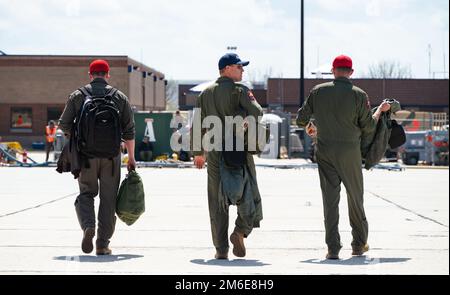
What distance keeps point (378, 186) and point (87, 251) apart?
1218 centimetres

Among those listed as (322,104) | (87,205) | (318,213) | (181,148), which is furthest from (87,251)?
(181,148)

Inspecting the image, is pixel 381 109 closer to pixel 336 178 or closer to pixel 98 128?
pixel 336 178

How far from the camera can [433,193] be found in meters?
18.9

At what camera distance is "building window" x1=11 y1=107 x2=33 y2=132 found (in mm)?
60062

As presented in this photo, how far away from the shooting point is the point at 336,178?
9.20 metres

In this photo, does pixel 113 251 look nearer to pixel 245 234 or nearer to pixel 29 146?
pixel 245 234

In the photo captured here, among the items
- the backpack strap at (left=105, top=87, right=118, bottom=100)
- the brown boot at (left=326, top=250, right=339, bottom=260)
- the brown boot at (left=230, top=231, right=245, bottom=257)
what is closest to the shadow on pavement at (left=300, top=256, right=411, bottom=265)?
the brown boot at (left=326, top=250, right=339, bottom=260)

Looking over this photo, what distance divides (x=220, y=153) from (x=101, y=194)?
121cm

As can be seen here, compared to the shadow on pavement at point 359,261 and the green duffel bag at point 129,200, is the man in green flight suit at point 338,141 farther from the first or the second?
the green duffel bag at point 129,200

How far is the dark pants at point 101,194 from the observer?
30.5 ft

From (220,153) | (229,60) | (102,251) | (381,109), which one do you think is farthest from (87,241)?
(381,109)

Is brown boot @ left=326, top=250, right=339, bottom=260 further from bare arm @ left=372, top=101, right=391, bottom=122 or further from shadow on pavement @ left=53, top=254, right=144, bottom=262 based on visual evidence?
shadow on pavement @ left=53, top=254, right=144, bottom=262

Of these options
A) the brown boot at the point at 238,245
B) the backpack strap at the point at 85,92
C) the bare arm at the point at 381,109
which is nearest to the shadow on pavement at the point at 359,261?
the brown boot at the point at 238,245

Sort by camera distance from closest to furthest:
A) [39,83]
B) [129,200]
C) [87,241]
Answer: [87,241], [129,200], [39,83]
